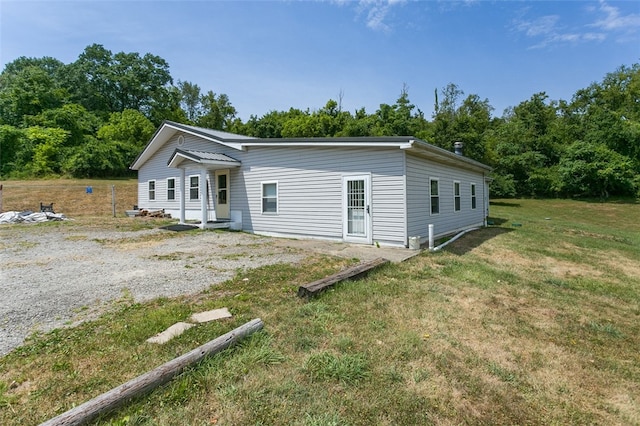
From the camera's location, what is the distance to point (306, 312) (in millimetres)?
3994

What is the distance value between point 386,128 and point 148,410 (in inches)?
1166

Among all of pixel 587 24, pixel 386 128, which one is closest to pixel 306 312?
pixel 587 24

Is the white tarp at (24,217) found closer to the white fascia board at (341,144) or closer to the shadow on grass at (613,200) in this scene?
the white fascia board at (341,144)

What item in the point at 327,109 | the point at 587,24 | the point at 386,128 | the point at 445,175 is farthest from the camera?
the point at 327,109

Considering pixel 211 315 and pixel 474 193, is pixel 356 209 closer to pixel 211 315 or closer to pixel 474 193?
pixel 211 315

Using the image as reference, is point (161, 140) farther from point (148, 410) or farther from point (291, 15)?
point (148, 410)

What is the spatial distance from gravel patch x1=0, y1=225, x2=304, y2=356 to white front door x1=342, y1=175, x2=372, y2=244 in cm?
192

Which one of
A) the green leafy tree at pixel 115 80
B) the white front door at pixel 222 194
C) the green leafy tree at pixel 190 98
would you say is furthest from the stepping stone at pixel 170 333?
the green leafy tree at pixel 190 98

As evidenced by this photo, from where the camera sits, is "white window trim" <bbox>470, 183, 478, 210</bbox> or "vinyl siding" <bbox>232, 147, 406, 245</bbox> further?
"white window trim" <bbox>470, 183, 478, 210</bbox>

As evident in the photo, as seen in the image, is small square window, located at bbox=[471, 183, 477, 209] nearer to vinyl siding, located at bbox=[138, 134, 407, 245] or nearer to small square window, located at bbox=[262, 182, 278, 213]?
vinyl siding, located at bbox=[138, 134, 407, 245]

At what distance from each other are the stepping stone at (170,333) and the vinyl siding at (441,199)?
6.51m

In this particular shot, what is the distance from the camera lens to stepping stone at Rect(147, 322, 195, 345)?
317 cm

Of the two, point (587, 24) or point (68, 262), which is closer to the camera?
point (68, 262)

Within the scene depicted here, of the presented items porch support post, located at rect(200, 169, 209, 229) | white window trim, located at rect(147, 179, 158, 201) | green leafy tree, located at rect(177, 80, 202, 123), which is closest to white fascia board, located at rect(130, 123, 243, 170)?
white window trim, located at rect(147, 179, 158, 201)
